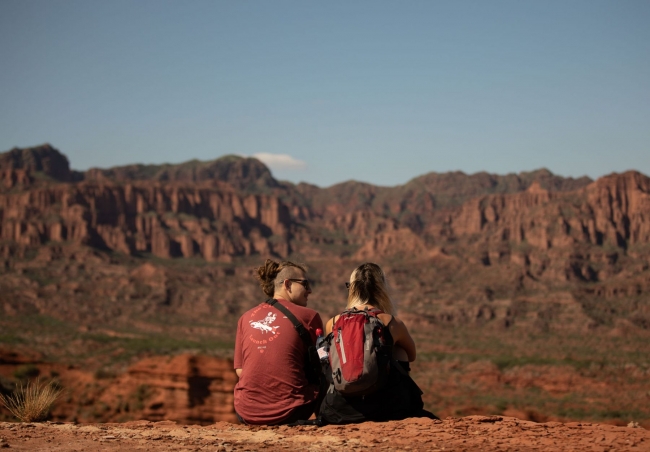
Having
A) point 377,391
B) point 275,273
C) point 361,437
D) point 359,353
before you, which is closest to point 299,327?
point 275,273

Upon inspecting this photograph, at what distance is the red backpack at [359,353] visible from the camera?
7715 millimetres

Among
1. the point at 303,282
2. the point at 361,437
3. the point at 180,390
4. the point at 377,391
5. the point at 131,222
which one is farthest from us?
the point at 131,222

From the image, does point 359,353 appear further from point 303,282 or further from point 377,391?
point 303,282

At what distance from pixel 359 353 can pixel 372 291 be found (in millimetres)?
840

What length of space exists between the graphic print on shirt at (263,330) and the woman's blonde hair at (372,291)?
2.75 ft

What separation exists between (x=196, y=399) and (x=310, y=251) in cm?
14949

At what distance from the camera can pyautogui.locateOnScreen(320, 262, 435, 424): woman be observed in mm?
8219

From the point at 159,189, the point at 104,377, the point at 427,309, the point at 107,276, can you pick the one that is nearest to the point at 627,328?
the point at 427,309

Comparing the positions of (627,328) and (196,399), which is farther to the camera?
(627,328)

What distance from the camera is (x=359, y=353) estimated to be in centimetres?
771

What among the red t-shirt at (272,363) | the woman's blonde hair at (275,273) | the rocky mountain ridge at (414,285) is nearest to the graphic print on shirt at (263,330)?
the red t-shirt at (272,363)

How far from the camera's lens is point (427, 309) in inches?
4673

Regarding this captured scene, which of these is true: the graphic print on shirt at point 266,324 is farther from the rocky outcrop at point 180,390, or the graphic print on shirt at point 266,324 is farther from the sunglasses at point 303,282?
the rocky outcrop at point 180,390

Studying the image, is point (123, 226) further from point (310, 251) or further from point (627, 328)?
point (627, 328)
